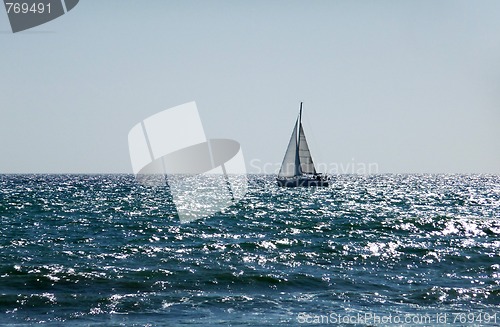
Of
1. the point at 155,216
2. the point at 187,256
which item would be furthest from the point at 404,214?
the point at 187,256

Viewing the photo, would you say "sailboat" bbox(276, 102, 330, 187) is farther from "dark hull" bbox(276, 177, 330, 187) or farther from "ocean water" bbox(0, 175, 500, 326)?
"ocean water" bbox(0, 175, 500, 326)

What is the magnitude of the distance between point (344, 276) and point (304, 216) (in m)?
25.2

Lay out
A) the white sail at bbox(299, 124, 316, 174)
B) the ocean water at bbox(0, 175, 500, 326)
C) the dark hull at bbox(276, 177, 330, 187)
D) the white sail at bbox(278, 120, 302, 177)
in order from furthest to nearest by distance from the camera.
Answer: the dark hull at bbox(276, 177, 330, 187)
the white sail at bbox(299, 124, 316, 174)
the white sail at bbox(278, 120, 302, 177)
the ocean water at bbox(0, 175, 500, 326)

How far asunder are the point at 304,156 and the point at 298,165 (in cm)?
171

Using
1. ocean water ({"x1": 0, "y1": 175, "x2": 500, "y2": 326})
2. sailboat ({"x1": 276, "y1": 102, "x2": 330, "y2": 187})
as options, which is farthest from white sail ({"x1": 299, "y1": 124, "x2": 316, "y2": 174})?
ocean water ({"x1": 0, "y1": 175, "x2": 500, "y2": 326})

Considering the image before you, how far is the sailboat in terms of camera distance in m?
85.6

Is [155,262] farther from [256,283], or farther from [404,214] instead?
[404,214]

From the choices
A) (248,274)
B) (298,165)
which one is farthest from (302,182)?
(248,274)

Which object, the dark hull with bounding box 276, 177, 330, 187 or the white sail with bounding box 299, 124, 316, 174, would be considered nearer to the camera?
the white sail with bounding box 299, 124, 316, 174

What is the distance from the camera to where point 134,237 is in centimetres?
3434

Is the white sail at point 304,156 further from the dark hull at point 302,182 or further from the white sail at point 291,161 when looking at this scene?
the dark hull at point 302,182

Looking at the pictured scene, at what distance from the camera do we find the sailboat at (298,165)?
85.6m

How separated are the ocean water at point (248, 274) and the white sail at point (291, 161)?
43837mm

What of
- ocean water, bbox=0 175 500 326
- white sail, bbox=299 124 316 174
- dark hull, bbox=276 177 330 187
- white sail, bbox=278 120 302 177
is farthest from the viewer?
dark hull, bbox=276 177 330 187
